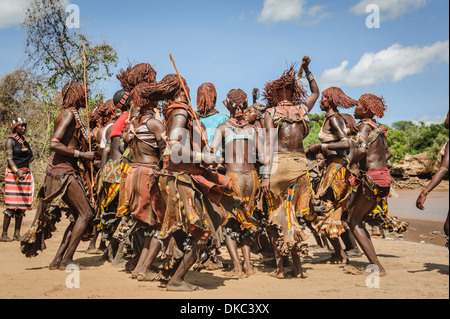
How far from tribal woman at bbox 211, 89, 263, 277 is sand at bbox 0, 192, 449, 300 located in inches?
17.6

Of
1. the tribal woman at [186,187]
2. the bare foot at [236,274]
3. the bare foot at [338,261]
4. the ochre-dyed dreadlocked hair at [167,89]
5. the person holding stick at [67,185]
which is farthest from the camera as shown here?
the bare foot at [338,261]

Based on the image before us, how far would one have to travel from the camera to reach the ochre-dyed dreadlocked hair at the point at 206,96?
248 inches

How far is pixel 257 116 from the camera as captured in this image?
21.2 ft

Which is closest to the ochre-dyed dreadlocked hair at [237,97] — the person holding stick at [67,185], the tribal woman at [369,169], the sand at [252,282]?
the tribal woman at [369,169]

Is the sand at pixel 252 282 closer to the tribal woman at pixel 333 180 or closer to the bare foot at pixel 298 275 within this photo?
the bare foot at pixel 298 275

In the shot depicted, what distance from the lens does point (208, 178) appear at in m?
4.73

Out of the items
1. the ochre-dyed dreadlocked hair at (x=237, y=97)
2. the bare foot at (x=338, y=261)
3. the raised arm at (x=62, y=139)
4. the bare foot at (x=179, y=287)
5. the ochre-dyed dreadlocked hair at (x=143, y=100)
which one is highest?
the ochre-dyed dreadlocked hair at (x=237, y=97)

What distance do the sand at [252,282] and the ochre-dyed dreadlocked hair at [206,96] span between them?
7.60 ft

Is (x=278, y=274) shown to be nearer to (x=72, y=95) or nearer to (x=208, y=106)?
(x=208, y=106)

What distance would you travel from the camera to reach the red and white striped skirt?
8.67m

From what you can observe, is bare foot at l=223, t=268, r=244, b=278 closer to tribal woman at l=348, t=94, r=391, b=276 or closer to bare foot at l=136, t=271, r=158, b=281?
bare foot at l=136, t=271, r=158, b=281

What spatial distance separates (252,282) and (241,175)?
53.0 inches
